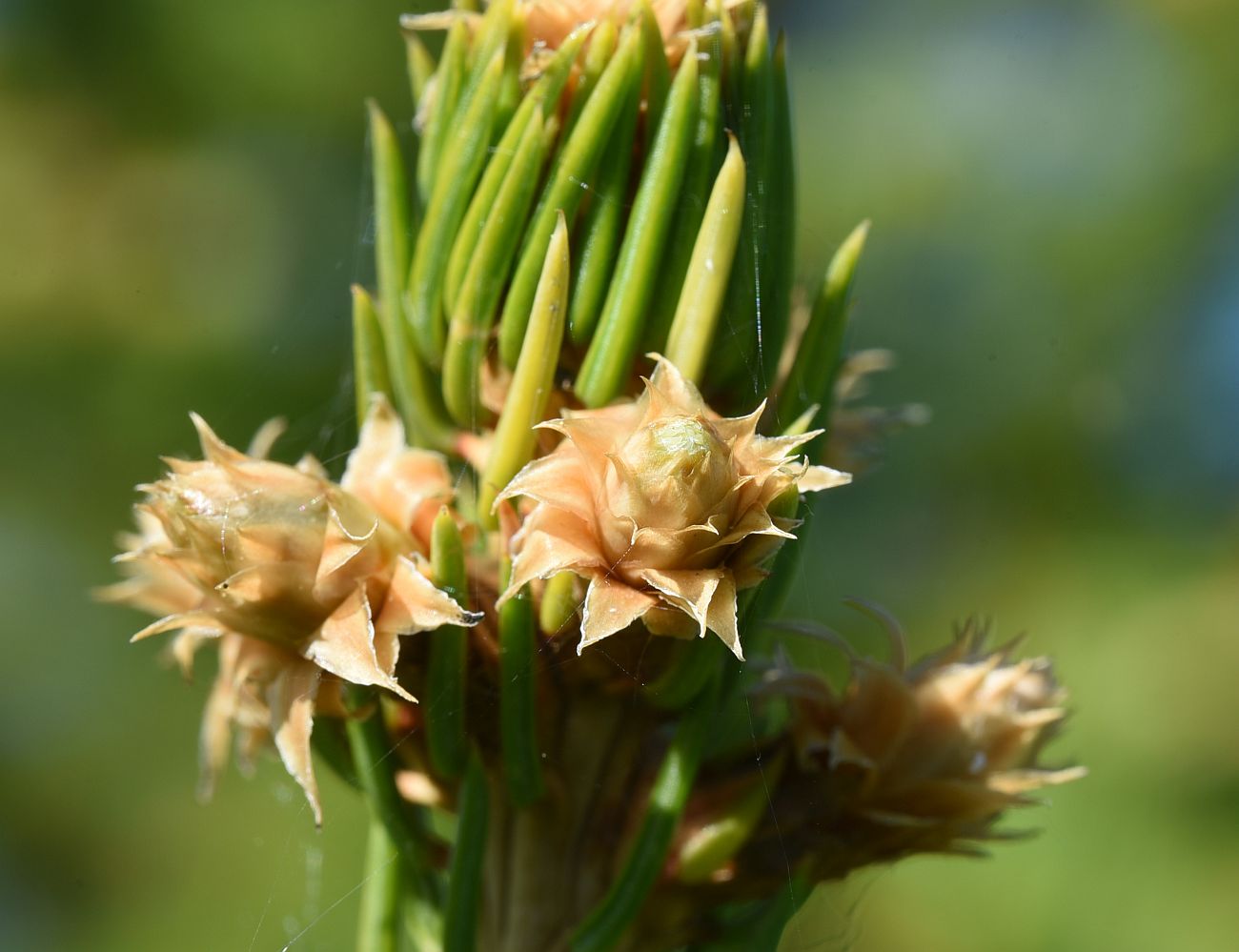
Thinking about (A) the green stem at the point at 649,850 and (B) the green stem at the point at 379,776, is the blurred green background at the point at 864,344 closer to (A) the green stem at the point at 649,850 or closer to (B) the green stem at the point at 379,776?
(B) the green stem at the point at 379,776

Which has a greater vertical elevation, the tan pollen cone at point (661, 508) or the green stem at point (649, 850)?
the tan pollen cone at point (661, 508)

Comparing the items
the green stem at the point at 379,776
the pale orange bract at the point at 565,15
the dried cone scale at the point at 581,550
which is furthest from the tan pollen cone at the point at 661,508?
the pale orange bract at the point at 565,15

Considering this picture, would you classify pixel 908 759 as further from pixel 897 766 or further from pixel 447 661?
pixel 447 661

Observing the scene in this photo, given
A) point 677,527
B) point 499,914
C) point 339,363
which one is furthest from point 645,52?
point 339,363

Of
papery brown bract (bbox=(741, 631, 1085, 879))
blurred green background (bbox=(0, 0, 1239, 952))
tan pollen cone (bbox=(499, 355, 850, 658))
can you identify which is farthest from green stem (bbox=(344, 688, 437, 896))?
blurred green background (bbox=(0, 0, 1239, 952))

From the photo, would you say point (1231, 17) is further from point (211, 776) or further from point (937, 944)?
point (211, 776)
